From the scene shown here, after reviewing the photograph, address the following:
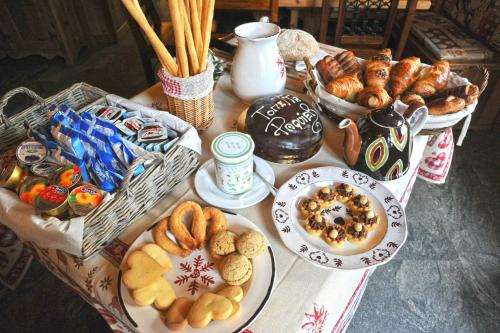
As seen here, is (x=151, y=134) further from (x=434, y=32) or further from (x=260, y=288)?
(x=434, y=32)

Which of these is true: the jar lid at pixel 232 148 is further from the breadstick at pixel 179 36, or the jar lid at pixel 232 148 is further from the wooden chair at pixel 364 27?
the wooden chair at pixel 364 27

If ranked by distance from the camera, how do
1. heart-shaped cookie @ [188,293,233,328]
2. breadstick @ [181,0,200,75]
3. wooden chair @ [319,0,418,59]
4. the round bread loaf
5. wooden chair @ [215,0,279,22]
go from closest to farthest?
heart-shaped cookie @ [188,293,233,328] → breadstick @ [181,0,200,75] → the round bread loaf → wooden chair @ [319,0,418,59] → wooden chair @ [215,0,279,22]

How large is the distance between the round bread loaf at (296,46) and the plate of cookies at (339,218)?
0.43 metres

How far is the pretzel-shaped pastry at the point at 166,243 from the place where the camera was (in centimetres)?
54

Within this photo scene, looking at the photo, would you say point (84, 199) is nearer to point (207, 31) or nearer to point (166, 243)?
point (166, 243)

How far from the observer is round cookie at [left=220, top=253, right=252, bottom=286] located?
49 cm

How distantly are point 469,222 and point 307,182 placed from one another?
3.54 ft

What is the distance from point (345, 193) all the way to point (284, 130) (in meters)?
0.17

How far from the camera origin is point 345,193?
0.63 m

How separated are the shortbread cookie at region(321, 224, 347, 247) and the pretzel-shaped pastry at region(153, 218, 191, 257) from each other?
0.74 ft

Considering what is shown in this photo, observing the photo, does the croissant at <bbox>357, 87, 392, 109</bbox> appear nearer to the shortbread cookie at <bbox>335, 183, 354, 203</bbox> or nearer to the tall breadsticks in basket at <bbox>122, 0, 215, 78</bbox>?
the shortbread cookie at <bbox>335, 183, 354, 203</bbox>

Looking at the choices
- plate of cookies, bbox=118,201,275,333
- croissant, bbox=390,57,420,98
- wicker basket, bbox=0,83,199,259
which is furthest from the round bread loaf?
plate of cookies, bbox=118,201,275,333

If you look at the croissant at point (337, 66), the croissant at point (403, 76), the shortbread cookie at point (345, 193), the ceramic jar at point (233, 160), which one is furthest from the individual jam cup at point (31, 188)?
the croissant at point (403, 76)

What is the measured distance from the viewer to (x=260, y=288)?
1.61ft
